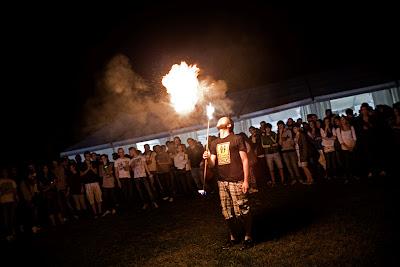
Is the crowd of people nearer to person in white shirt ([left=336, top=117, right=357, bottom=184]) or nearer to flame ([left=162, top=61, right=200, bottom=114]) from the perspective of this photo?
person in white shirt ([left=336, top=117, right=357, bottom=184])

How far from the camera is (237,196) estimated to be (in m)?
5.89

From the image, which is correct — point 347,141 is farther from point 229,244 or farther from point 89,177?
point 89,177

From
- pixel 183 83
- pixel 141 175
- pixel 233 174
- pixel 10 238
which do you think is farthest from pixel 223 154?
pixel 10 238

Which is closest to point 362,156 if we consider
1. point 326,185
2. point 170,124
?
point 326,185

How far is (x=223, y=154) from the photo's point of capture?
6012mm

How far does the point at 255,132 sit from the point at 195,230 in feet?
17.6

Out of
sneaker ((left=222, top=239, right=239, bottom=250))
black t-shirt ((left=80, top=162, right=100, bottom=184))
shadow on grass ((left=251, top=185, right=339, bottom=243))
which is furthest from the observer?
black t-shirt ((left=80, top=162, right=100, bottom=184))

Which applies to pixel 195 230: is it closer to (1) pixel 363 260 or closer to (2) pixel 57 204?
(1) pixel 363 260

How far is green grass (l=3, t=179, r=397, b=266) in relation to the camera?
5.24 m

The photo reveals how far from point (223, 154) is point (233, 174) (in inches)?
15.9

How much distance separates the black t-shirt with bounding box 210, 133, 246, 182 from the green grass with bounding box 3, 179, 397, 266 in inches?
51.3

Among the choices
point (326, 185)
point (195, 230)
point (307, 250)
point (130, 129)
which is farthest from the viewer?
point (130, 129)

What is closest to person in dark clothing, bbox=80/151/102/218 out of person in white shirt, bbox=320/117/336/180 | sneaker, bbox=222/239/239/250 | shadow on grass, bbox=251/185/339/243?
shadow on grass, bbox=251/185/339/243

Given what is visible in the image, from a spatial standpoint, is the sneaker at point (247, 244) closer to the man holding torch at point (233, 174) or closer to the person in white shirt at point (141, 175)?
the man holding torch at point (233, 174)
